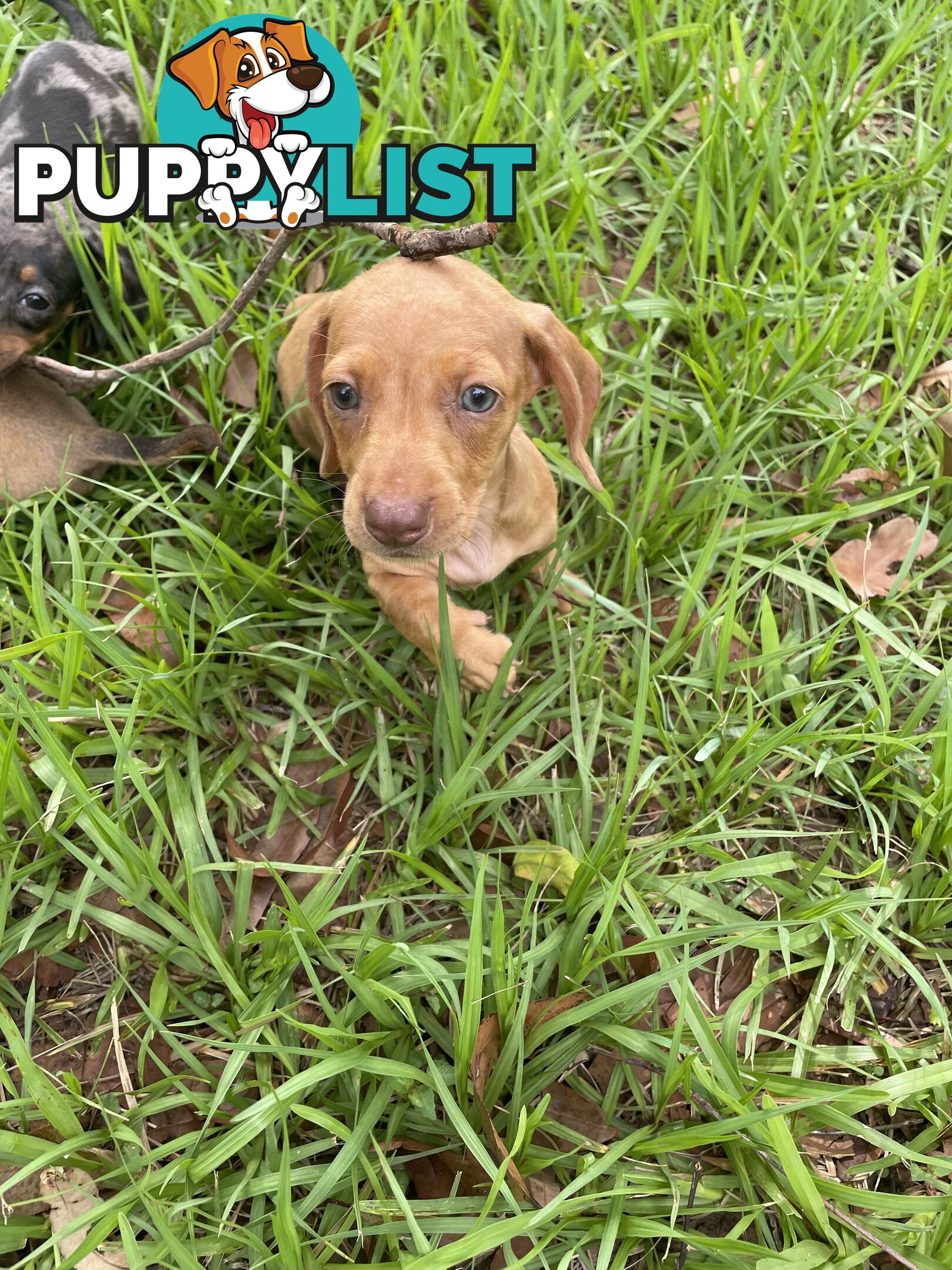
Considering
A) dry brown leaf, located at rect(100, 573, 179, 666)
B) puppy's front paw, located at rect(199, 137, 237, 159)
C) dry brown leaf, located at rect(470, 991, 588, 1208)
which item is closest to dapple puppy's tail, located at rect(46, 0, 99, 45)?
puppy's front paw, located at rect(199, 137, 237, 159)

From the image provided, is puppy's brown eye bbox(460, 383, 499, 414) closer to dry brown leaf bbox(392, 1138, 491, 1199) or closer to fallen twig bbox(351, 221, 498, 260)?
fallen twig bbox(351, 221, 498, 260)

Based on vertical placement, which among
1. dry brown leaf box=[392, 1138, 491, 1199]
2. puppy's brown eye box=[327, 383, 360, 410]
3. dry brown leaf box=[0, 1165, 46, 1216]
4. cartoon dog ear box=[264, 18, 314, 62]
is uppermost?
cartoon dog ear box=[264, 18, 314, 62]

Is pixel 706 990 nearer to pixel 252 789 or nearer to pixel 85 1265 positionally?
pixel 252 789

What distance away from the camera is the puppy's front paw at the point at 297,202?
8.79 feet

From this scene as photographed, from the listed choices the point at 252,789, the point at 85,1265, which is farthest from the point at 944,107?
the point at 85,1265

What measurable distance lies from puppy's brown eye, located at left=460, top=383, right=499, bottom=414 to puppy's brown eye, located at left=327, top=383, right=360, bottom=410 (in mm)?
251

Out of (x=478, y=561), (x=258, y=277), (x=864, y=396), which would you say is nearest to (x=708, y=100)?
(x=864, y=396)

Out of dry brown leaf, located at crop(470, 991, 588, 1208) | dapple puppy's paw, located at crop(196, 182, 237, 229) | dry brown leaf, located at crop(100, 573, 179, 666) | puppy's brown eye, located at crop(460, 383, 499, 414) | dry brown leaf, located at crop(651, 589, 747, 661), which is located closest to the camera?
dry brown leaf, located at crop(470, 991, 588, 1208)

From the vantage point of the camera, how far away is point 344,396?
2031mm

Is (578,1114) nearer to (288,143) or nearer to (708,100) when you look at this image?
(288,143)

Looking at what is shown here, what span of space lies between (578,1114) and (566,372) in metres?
1.76

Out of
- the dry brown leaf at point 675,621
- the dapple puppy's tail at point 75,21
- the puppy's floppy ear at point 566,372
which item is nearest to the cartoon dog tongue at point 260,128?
the dapple puppy's tail at point 75,21

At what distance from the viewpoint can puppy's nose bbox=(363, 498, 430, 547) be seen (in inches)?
71.9

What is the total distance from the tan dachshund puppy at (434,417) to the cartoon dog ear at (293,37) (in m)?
1.13
